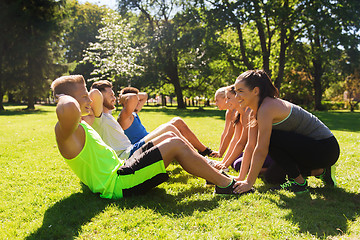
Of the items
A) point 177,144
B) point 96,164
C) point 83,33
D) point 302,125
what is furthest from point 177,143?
point 83,33

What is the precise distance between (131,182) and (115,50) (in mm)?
19734

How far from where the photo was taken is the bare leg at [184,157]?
3357 mm

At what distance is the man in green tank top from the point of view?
3006 millimetres

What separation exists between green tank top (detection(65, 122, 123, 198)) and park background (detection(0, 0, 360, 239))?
0.23 m

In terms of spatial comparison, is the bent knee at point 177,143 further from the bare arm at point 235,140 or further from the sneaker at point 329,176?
the sneaker at point 329,176

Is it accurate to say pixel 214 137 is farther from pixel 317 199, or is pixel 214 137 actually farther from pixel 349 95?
pixel 349 95

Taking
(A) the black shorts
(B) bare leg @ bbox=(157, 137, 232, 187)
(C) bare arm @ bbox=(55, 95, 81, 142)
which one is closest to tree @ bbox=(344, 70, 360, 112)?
(B) bare leg @ bbox=(157, 137, 232, 187)

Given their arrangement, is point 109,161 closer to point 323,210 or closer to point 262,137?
point 262,137

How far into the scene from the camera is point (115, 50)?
70.8 ft

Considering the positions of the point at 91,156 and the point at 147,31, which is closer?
the point at 91,156

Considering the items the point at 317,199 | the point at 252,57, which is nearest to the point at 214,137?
the point at 317,199

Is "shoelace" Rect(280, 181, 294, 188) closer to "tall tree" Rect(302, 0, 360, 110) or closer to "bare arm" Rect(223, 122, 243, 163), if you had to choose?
"bare arm" Rect(223, 122, 243, 163)

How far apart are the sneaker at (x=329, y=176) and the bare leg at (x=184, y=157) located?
1.71m

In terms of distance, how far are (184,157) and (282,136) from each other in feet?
4.23
